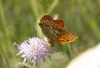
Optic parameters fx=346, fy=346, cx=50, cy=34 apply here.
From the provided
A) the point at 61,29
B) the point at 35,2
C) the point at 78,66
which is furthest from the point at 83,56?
the point at 35,2

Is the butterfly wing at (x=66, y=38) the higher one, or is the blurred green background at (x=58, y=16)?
the blurred green background at (x=58, y=16)

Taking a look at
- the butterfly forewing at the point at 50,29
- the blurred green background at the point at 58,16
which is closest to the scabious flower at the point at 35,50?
the butterfly forewing at the point at 50,29

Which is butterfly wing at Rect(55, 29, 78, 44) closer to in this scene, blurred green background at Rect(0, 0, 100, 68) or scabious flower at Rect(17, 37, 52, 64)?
scabious flower at Rect(17, 37, 52, 64)

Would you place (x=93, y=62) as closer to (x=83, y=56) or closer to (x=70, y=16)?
(x=83, y=56)

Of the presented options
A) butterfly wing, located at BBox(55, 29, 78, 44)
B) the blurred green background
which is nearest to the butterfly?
butterfly wing, located at BBox(55, 29, 78, 44)

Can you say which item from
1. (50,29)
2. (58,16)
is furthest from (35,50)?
(58,16)

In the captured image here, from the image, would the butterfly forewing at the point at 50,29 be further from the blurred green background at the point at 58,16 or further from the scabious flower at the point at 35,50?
the blurred green background at the point at 58,16
